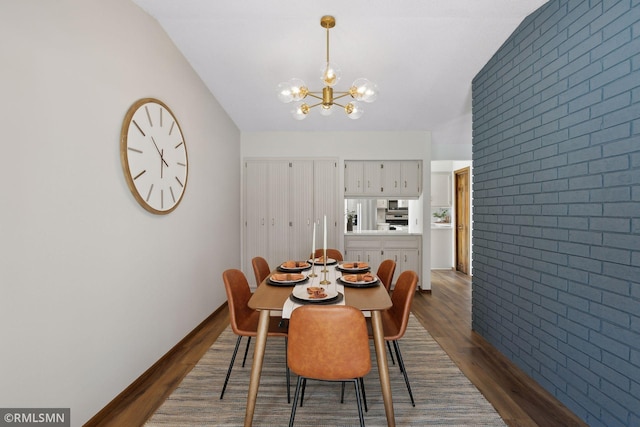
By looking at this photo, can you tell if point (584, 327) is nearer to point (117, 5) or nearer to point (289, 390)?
point (289, 390)

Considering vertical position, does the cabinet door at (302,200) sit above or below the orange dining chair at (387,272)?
above

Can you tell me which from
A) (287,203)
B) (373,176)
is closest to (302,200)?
(287,203)

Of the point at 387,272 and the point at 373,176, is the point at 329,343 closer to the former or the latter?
the point at 387,272

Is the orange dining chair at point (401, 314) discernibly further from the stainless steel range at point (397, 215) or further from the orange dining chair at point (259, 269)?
the stainless steel range at point (397, 215)

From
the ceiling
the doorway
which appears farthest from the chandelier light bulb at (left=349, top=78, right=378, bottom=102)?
the doorway

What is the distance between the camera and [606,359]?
1761 millimetres

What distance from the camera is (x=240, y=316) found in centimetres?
232

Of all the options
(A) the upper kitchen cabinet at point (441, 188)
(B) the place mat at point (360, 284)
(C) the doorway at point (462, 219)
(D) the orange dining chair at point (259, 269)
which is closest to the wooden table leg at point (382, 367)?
(B) the place mat at point (360, 284)

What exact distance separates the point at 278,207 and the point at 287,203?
0.15 meters

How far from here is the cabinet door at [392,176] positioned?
485cm

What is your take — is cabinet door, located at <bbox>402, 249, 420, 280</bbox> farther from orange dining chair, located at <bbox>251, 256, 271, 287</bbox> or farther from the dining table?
the dining table

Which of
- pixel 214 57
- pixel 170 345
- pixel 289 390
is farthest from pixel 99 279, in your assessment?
pixel 214 57

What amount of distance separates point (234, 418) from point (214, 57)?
10.2 feet

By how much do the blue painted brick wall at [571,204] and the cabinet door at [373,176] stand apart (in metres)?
2.02
